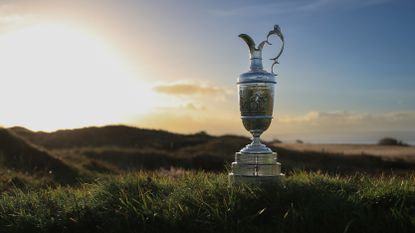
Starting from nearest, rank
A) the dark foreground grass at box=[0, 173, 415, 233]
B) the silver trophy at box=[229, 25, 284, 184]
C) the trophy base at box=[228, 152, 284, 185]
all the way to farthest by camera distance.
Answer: the dark foreground grass at box=[0, 173, 415, 233] < the trophy base at box=[228, 152, 284, 185] < the silver trophy at box=[229, 25, 284, 184]

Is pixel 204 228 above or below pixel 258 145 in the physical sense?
below

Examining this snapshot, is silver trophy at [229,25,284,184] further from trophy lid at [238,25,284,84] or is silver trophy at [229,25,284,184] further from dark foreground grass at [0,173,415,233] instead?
dark foreground grass at [0,173,415,233]

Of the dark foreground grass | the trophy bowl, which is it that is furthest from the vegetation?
the trophy bowl

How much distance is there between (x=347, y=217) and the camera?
702 centimetres

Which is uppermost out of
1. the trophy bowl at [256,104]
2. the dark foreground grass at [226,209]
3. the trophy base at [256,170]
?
the trophy bowl at [256,104]

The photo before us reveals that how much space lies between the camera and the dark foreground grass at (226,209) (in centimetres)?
703

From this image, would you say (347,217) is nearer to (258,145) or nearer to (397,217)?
(397,217)

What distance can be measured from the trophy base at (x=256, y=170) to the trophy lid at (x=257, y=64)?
130 cm

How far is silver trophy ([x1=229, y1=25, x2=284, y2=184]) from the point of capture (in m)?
9.41

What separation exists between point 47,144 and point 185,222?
29035 mm

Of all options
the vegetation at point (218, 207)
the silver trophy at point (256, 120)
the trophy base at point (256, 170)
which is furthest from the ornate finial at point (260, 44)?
the vegetation at point (218, 207)

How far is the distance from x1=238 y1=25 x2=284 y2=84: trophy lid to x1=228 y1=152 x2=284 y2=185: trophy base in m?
1.30

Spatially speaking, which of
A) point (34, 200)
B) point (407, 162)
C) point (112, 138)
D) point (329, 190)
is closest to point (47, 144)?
point (112, 138)

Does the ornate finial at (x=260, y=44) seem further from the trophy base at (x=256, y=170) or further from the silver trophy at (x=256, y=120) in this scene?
the trophy base at (x=256, y=170)
